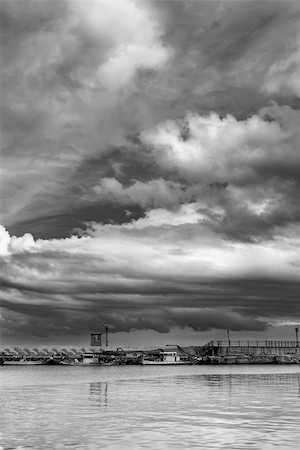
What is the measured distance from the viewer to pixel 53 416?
175 feet

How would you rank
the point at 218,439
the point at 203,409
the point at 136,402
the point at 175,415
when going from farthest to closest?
the point at 136,402
the point at 203,409
the point at 175,415
the point at 218,439

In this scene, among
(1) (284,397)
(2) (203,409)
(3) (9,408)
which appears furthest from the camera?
(1) (284,397)

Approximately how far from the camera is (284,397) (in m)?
72.8

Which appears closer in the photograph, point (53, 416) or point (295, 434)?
point (295, 434)

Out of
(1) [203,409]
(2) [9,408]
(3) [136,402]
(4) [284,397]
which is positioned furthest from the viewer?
(4) [284,397]

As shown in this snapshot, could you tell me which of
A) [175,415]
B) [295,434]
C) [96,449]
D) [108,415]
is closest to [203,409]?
[175,415]

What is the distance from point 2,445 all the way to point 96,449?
19.3 ft

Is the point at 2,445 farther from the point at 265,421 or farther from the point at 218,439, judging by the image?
the point at 265,421

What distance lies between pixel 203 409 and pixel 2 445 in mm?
Result: 25128

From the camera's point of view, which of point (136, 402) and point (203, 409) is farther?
point (136, 402)

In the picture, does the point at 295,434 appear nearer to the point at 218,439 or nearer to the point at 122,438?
the point at 218,439

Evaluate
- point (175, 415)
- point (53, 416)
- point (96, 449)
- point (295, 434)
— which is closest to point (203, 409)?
point (175, 415)

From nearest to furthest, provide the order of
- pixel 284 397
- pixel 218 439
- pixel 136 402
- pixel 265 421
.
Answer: pixel 218 439 < pixel 265 421 < pixel 136 402 < pixel 284 397

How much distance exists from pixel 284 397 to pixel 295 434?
33648 mm
